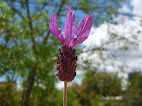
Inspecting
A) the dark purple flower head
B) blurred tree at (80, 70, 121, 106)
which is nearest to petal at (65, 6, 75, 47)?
the dark purple flower head

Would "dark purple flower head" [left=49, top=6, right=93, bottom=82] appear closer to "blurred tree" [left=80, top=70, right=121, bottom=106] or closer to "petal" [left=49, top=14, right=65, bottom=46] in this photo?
"petal" [left=49, top=14, right=65, bottom=46]

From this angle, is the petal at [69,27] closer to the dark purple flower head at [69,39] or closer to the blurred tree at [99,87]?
the dark purple flower head at [69,39]

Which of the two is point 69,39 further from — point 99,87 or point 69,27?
point 99,87

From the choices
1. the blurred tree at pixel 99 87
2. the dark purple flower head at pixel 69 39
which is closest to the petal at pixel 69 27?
the dark purple flower head at pixel 69 39

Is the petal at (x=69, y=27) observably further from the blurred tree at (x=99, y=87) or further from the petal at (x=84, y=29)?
the blurred tree at (x=99, y=87)

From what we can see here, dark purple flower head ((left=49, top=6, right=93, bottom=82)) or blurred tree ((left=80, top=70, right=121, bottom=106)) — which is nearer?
dark purple flower head ((left=49, top=6, right=93, bottom=82))

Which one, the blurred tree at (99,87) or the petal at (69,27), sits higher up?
the blurred tree at (99,87)

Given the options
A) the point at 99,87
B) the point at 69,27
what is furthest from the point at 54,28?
the point at 99,87

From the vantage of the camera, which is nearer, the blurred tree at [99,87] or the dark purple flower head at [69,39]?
the dark purple flower head at [69,39]

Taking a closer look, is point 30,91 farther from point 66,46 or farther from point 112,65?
point 66,46
